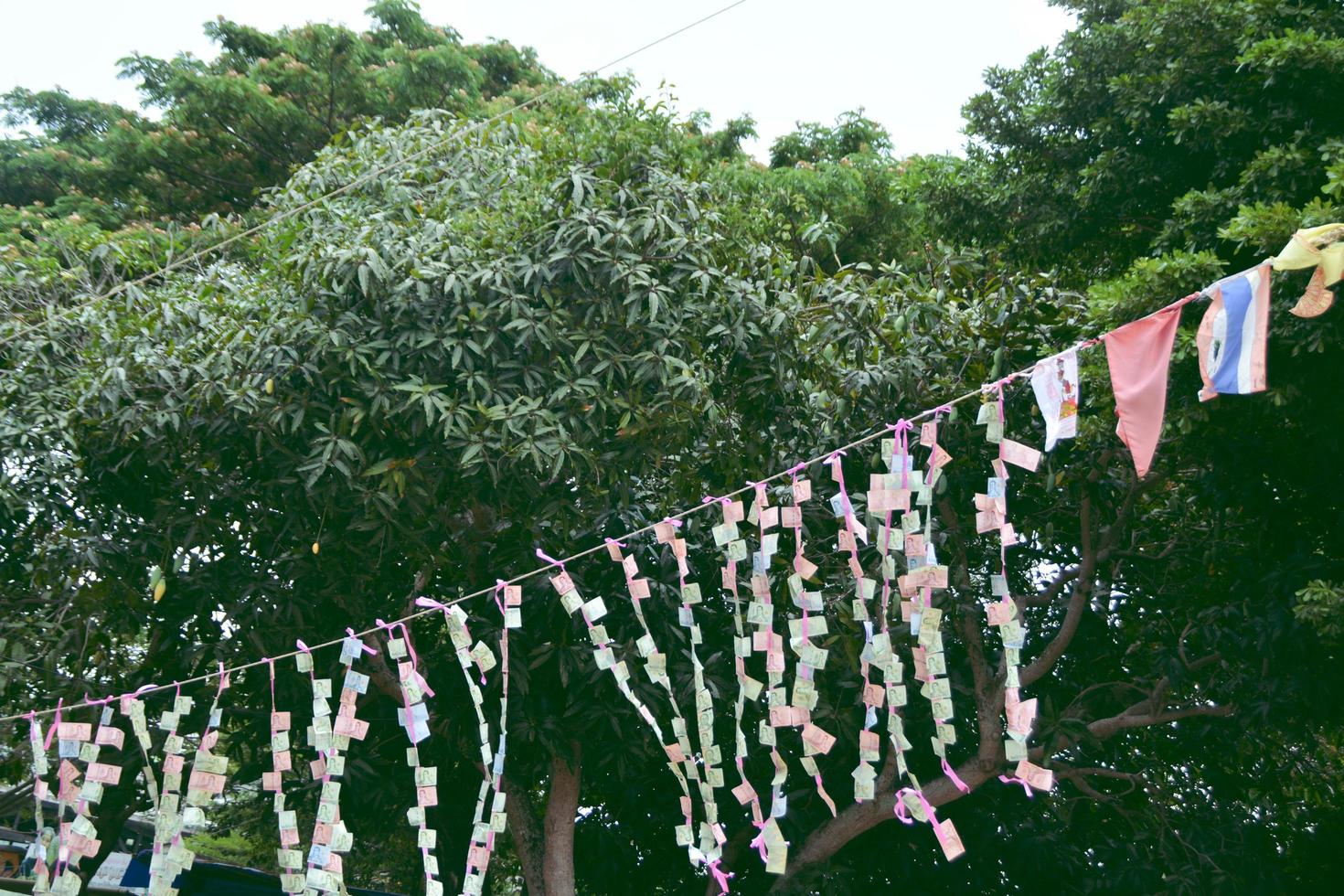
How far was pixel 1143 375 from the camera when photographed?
2.85m

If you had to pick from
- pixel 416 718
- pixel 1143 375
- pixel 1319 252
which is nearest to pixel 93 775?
pixel 416 718

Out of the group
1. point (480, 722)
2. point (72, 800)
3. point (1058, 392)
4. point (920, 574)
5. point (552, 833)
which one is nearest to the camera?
point (1058, 392)

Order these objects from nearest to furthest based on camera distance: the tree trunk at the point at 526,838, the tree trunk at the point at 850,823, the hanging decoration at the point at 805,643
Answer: the hanging decoration at the point at 805,643 < the tree trunk at the point at 850,823 < the tree trunk at the point at 526,838

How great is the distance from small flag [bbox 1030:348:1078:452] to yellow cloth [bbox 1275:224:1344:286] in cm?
58

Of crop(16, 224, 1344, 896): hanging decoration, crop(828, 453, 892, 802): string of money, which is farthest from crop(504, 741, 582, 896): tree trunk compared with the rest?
crop(828, 453, 892, 802): string of money

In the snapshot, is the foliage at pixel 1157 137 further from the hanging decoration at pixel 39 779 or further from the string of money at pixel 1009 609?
the hanging decoration at pixel 39 779

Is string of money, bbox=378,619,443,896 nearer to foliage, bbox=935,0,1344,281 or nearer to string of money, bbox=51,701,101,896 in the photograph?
string of money, bbox=51,701,101,896

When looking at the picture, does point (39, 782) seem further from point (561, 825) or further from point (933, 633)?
point (933, 633)

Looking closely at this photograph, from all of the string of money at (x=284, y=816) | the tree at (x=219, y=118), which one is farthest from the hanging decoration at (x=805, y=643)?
the tree at (x=219, y=118)

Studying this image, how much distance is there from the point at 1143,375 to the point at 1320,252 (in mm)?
474

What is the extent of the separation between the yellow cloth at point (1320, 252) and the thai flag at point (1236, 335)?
0.06 meters

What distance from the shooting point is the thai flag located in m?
2.62

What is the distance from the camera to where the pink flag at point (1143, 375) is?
281cm

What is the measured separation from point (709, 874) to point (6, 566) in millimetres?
3547
